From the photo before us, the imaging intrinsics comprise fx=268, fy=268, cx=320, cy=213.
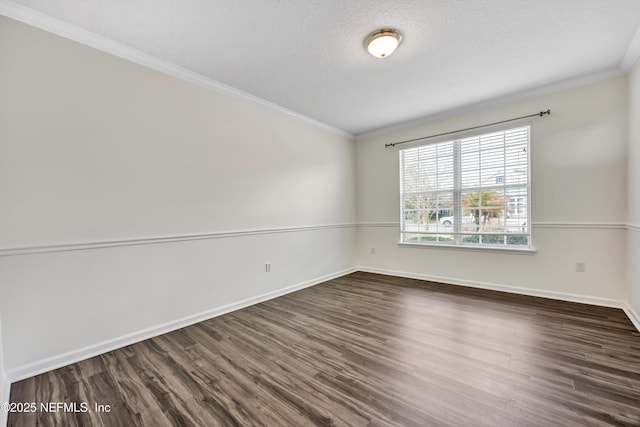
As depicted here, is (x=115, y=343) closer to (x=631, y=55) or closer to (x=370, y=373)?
(x=370, y=373)

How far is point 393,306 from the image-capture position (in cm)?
315

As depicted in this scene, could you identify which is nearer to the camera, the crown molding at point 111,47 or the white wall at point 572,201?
the crown molding at point 111,47

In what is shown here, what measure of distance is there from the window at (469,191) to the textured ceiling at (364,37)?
2.56 feet

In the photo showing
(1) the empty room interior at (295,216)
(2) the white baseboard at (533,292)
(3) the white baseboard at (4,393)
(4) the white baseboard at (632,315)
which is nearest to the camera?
(3) the white baseboard at (4,393)

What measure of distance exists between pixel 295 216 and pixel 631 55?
12.9 feet

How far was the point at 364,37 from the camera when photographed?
7.39 ft

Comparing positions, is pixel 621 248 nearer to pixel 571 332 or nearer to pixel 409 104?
pixel 571 332

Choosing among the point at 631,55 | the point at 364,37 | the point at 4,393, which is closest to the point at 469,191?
the point at 631,55

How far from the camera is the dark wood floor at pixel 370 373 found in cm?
149

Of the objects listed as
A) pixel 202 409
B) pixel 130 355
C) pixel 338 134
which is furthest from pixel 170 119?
pixel 338 134

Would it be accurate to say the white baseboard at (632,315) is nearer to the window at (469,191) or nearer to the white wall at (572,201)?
the white wall at (572,201)

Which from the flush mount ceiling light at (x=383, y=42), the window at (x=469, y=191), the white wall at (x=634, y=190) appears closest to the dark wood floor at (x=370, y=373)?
the white wall at (x=634, y=190)

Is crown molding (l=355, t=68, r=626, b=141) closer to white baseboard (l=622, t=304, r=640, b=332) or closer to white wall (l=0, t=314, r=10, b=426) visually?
white baseboard (l=622, t=304, r=640, b=332)

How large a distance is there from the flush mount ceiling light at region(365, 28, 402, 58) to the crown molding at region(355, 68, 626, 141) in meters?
2.05
